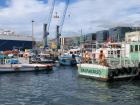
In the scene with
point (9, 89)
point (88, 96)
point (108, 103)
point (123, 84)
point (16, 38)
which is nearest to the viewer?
point (108, 103)

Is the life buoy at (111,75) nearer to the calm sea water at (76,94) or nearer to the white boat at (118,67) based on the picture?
the white boat at (118,67)

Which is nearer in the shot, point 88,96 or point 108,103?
point 108,103

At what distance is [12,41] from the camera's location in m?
143

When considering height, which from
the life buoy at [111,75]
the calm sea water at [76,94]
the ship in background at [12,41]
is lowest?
the calm sea water at [76,94]

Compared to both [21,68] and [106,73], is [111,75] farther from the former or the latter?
[21,68]

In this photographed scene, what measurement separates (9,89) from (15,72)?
24037 mm

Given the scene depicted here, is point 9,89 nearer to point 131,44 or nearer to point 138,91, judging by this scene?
point 138,91

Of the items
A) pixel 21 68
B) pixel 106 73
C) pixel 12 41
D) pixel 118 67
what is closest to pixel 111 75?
pixel 106 73

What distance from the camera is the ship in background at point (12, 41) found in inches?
5350

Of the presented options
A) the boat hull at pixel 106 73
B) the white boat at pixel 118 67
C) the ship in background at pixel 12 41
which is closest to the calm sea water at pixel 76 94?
the boat hull at pixel 106 73

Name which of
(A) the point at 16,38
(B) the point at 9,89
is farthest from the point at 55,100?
(A) the point at 16,38

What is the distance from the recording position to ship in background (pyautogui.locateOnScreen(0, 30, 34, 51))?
136m

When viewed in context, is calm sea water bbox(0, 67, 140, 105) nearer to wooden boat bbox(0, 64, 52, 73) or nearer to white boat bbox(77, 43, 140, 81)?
white boat bbox(77, 43, 140, 81)

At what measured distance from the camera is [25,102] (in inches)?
1281
